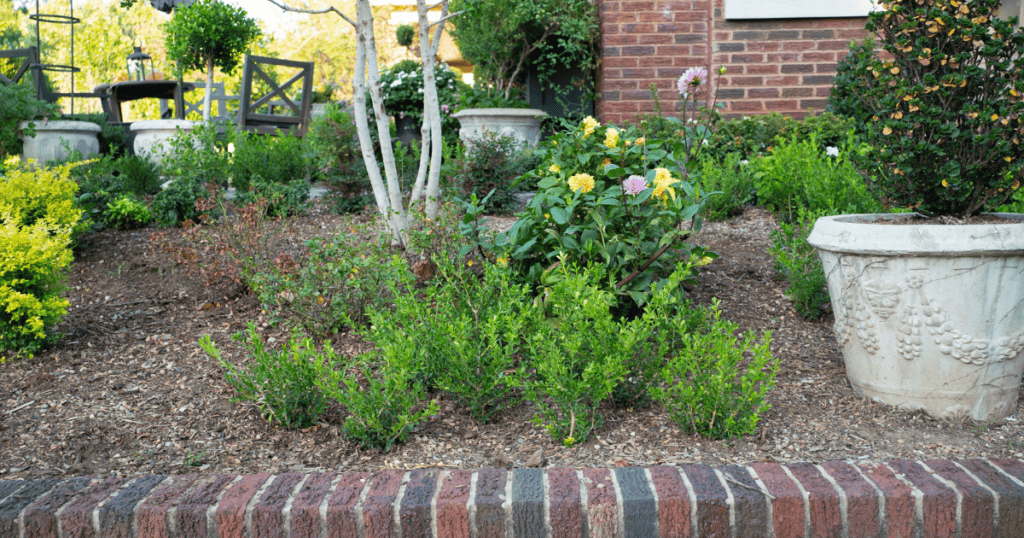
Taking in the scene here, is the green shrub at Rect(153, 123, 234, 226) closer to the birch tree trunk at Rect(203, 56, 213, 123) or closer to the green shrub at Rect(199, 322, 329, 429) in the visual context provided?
the green shrub at Rect(199, 322, 329, 429)

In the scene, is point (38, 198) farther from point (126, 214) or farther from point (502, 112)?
point (502, 112)

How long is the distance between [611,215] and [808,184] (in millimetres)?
1480

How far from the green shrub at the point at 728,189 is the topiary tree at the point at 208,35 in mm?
5217

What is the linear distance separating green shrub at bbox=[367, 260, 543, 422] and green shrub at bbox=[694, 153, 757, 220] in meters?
2.07

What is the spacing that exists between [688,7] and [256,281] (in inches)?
179

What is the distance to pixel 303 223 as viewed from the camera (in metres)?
4.54

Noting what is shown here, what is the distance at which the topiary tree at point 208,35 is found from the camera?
7301 millimetres

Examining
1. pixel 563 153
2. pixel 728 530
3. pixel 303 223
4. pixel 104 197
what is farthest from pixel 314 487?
pixel 104 197

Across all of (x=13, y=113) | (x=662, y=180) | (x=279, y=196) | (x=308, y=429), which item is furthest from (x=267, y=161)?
(x=662, y=180)

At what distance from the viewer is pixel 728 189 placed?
4.21 meters

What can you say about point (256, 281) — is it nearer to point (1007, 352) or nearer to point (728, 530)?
point (728, 530)

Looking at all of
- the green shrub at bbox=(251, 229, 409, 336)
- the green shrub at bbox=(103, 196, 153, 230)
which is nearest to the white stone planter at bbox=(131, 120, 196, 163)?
the green shrub at bbox=(103, 196, 153, 230)

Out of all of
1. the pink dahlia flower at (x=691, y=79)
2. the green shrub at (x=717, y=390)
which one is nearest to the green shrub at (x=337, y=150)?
the pink dahlia flower at (x=691, y=79)

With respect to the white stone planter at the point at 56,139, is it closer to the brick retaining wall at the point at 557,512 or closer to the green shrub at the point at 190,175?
the green shrub at the point at 190,175
